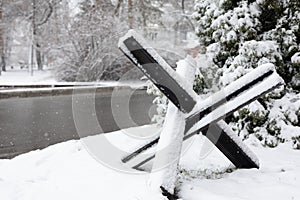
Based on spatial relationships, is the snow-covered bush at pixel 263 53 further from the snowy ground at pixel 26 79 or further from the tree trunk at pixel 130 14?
the tree trunk at pixel 130 14

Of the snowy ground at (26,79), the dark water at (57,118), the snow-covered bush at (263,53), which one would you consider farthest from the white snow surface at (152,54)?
the snowy ground at (26,79)

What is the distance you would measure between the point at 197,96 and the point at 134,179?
106 centimetres

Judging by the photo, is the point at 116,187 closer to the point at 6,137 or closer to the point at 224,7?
the point at 224,7

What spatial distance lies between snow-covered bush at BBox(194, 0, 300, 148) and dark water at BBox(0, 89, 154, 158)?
13.0 ft

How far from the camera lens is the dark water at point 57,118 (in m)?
8.02

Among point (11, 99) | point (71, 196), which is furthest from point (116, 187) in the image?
point (11, 99)

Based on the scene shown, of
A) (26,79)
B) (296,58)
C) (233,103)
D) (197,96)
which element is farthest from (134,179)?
(26,79)

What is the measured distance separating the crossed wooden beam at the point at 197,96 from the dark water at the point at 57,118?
442 cm

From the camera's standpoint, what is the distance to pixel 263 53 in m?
5.85

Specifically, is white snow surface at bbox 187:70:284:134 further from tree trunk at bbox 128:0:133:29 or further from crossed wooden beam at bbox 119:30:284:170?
tree trunk at bbox 128:0:133:29

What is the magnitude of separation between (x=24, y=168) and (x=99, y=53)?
16695 millimetres

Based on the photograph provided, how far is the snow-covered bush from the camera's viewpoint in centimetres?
577

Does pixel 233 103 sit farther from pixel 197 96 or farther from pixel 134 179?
pixel 134 179

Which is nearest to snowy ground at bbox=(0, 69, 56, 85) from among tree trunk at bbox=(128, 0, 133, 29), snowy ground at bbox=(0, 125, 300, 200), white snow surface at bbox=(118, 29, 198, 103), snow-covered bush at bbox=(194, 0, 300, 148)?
tree trunk at bbox=(128, 0, 133, 29)
